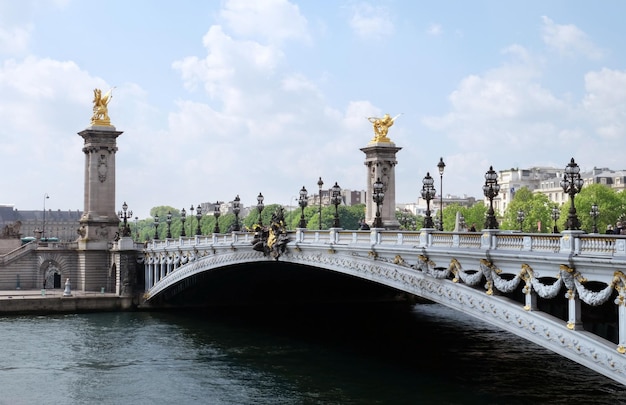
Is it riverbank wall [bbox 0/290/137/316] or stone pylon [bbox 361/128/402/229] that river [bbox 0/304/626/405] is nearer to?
riverbank wall [bbox 0/290/137/316]

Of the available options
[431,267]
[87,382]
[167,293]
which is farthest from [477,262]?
[167,293]

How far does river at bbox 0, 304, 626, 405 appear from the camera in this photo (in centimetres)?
3050

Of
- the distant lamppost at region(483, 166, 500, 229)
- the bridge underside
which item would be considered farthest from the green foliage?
the distant lamppost at region(483, 166, 500, 229)

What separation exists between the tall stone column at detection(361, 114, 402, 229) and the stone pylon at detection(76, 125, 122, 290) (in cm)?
1893

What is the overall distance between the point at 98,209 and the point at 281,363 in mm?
36394

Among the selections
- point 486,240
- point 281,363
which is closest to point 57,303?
point 281,363

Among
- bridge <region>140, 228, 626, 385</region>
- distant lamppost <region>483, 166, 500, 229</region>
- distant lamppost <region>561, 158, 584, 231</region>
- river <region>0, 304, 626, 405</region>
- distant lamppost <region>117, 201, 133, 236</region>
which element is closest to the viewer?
bridge <region>140, 228, 626, 385</region>

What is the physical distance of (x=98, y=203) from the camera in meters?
70.4

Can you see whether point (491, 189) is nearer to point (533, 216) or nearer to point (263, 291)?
point (263, 291)

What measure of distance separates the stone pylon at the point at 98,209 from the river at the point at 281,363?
46.3 ft

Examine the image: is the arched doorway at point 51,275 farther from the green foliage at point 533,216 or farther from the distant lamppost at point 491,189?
the distant lamppost at point 491,189

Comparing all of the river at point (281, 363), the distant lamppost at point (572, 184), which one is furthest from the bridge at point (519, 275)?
the river at point (281, 363)

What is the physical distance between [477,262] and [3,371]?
64.7 feet

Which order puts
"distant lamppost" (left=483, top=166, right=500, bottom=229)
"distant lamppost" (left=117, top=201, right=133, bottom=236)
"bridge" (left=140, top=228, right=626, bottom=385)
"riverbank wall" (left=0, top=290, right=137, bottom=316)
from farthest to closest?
"distant lamppost" (left=117, top=201, right=133, bottom=236) → "riverbank wall" (left=0, top=290, right=137, bottom=316) → "distant lamppost" (left=483, top=166, right=500, bottom=229) → "bridge" (left=140, top=228, right=626, bottom=385)
